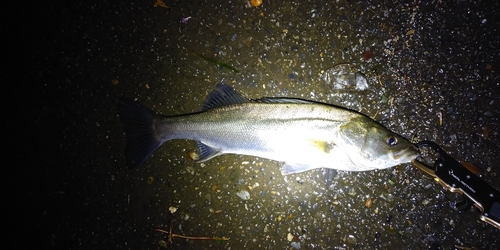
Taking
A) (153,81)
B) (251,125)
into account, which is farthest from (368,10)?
(153,81)

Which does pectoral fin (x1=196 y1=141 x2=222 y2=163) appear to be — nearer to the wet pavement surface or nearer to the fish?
the fish

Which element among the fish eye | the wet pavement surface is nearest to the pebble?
the wet pavement surface

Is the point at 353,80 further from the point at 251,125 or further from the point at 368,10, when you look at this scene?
the point at 251,125

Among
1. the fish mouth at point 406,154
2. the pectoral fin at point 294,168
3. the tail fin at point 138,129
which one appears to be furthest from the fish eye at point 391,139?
the tail fin at point 138,129

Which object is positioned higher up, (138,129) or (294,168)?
(294,168)

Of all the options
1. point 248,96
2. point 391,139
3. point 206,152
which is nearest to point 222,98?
point 248,96

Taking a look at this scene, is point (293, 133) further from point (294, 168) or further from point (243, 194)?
point (243, 194)
